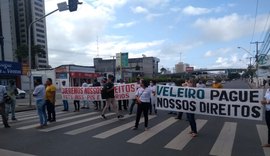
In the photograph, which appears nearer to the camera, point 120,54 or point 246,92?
point 246,92

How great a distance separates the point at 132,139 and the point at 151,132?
1.19 meters

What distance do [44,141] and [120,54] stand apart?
5389cm

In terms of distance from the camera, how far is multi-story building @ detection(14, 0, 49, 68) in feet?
345

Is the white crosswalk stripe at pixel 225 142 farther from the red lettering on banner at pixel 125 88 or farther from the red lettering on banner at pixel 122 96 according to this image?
the red lettering on banner at pixel 122 96

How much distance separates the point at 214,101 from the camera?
382 inches

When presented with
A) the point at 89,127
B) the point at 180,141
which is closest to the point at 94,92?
the point at 89,127

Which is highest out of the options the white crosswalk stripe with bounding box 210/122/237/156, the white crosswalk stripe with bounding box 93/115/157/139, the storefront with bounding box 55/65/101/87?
the storefront with bounding box 55/65/101/87

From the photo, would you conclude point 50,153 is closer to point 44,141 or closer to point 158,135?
point 44,141

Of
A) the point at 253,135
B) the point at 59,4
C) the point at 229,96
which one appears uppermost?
the point at 59,4

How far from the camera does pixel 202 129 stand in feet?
33.9

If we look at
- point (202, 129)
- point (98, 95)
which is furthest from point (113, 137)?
point (98, 95)

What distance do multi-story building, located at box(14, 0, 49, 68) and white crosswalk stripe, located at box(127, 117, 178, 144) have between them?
95.3 m

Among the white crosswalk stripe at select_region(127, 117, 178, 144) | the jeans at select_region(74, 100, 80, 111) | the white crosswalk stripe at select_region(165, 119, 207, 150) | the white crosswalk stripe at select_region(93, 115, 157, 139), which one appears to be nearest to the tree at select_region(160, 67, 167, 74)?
the jeans at select_region(74, 100, 80, 111)

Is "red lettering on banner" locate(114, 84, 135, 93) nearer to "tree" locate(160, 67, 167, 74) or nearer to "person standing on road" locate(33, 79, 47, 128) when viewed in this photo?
"person standing on road" locate(33, 79, 47, 128)
